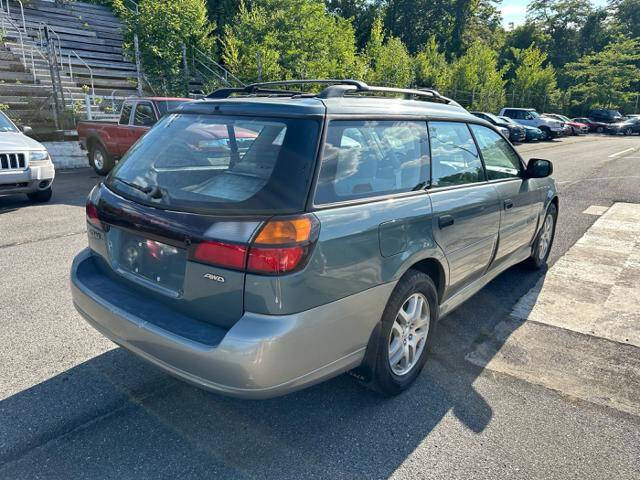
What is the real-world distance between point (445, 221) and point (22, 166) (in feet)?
22.8

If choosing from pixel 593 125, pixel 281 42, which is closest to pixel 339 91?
pixel 281 42

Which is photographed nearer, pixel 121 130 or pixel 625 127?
pixel 121 130

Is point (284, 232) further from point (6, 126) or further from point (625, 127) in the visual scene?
point (625, 127)

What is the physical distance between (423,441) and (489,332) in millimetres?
1552

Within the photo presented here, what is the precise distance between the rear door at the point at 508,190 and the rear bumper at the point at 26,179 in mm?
6734

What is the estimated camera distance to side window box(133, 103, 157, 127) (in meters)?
10.1

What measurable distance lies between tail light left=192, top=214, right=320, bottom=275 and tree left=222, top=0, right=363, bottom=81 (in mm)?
17060

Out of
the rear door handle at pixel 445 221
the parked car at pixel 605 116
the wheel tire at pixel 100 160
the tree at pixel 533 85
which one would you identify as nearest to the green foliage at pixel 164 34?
the wheel tire at pixel 100 160

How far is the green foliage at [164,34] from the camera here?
57.3ft

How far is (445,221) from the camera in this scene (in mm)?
2971

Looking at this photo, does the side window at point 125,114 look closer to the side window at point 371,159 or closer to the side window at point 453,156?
the side window at point 453,156

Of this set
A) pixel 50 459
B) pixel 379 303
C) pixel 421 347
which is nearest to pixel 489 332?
pixel 421 347

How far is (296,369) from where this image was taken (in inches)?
86.3

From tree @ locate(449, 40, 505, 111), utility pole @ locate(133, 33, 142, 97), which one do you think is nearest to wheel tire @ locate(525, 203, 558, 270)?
utility pole @ locate(133, 33, 142, 97)
